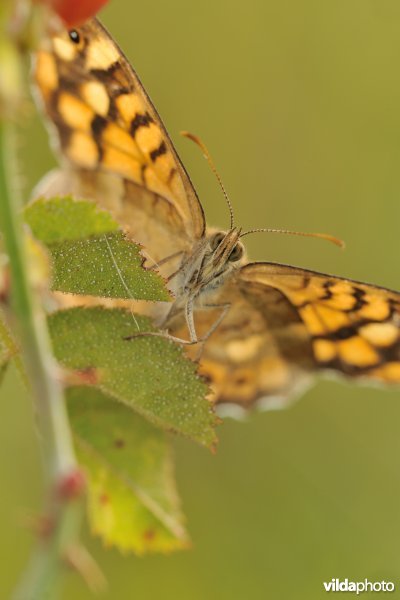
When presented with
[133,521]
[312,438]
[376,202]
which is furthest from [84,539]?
[376,202]

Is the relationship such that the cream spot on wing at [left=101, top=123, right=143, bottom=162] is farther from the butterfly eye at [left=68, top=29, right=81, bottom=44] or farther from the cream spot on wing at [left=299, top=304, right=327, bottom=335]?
the cream spot on wing at [left=299, top=304, right=327, bottom=335]

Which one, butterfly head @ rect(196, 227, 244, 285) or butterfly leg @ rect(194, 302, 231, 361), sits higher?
butterfly head @ rect(196, 227, 244, 285)

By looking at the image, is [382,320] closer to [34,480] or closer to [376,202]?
[34,480]

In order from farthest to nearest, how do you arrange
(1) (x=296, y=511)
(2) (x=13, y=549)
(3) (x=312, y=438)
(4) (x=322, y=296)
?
(3) (x=312, y=438) → (1) (x=296, y=511) → (2) (x=13, y=549) → (4) (x=322, y=296)

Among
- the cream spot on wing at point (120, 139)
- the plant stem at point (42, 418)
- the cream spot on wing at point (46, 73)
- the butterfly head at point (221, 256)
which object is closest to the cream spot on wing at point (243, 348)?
the butterfly head at point (221, 256)

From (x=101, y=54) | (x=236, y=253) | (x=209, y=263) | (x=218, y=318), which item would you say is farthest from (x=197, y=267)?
(x=101, y=54)

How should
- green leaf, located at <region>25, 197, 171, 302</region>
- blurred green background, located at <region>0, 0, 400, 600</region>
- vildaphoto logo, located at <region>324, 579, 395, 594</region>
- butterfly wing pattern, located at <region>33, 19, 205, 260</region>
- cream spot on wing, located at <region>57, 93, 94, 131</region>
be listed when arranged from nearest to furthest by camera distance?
green leaf, located at <region>25, 197, 171, 302</region> → butterfly wing pattern, located at <region>33, 19, 205, 260</region> → cream spot on wing, located at <region>57, 93, 94, 131</region> → vildaphoto logo, located at <region>324, 579, 395, 594</region> → blurred green background, located at <region>0, 0, 400, 600</region>

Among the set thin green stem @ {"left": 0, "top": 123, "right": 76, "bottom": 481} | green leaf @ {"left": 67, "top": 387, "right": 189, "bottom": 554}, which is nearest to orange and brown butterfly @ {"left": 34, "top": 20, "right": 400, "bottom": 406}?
green leaf @ {"left": 67, "top": 387, "right": 189, "bottom": 554}
